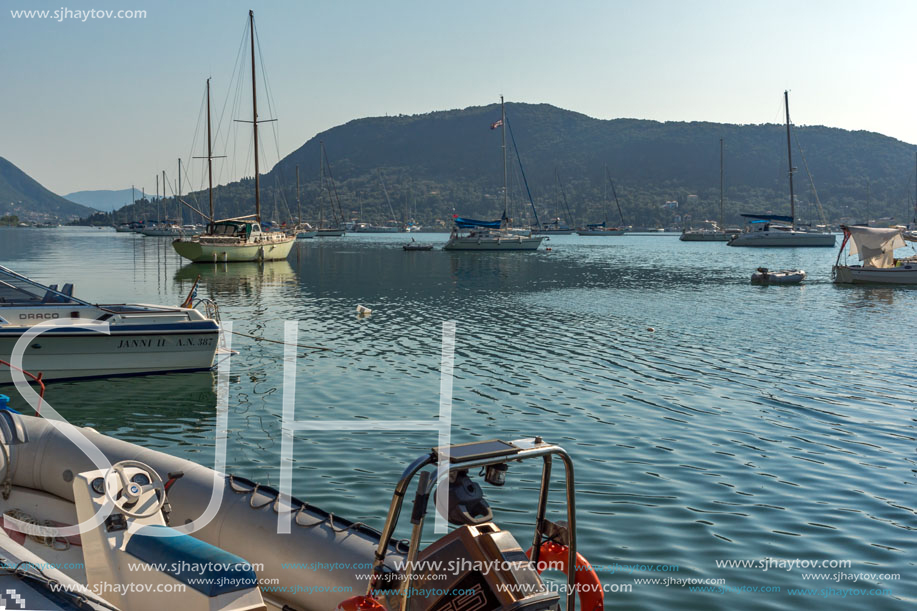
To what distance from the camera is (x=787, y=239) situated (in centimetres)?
9619

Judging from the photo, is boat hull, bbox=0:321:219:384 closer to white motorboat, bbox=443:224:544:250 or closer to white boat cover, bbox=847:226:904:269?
white boat cover, bbox=847:226:904:269

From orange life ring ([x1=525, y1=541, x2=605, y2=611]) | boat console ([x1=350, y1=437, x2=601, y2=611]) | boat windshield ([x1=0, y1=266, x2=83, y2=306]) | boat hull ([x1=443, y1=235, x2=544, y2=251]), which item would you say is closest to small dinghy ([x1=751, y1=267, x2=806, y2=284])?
boat windshield ([x1=0, y1=266, x2=83, y2=306])

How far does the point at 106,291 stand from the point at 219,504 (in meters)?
35.0

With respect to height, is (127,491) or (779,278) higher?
(779,278)

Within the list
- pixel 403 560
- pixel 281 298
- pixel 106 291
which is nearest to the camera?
pixel 403 560

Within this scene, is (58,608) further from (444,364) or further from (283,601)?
(444,364)

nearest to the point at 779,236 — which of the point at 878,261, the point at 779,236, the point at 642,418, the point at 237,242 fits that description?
the point at 779,236

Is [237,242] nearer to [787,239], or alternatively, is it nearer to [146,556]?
[146,556]

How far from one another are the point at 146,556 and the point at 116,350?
12.0 meters

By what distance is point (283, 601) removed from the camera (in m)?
5.78

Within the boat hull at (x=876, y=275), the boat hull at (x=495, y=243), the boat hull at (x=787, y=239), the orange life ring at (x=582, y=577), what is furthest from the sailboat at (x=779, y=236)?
the orange life ring at (x=582, y=577)

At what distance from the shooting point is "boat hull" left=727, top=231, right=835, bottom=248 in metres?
95.0

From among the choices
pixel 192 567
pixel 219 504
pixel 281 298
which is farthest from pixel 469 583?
pixel 281 298

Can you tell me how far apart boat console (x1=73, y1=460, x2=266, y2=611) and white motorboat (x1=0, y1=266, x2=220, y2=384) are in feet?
35.6
